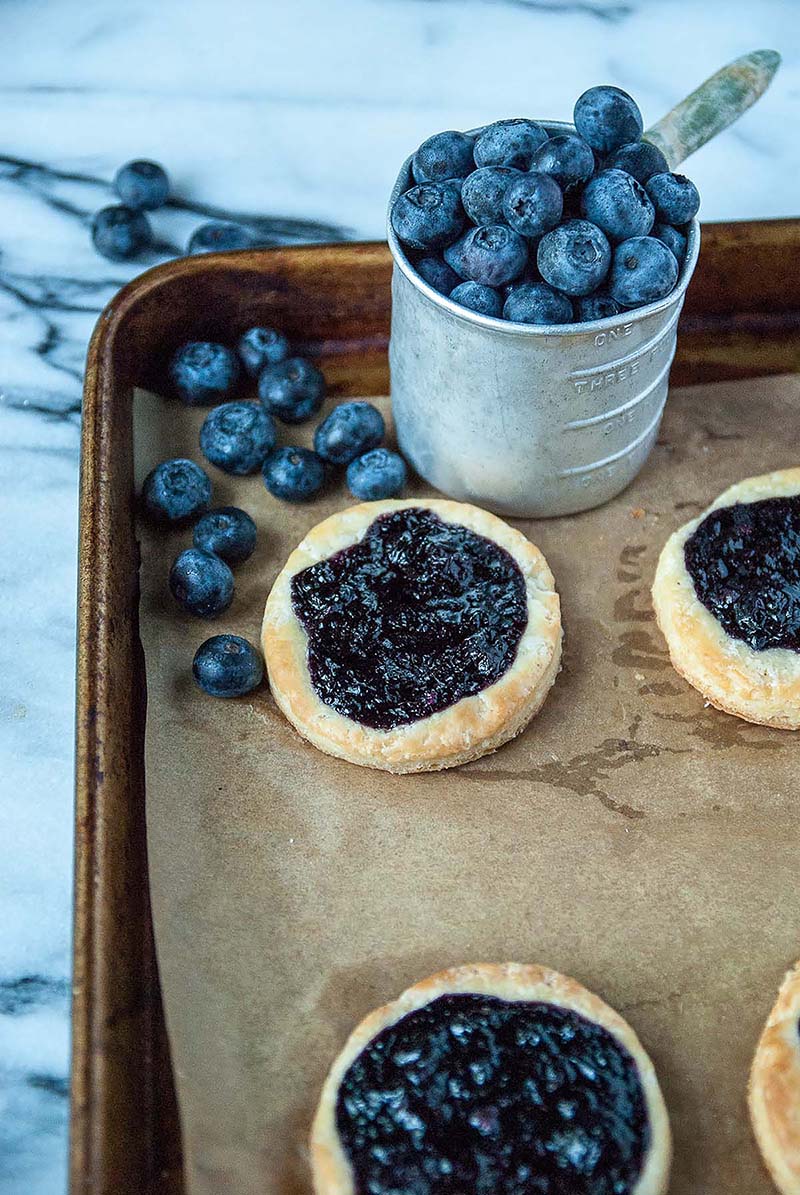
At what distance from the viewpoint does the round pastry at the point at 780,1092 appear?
1760mm

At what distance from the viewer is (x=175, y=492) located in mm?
2494

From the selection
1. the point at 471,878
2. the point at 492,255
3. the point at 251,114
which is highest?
the point at 492,255

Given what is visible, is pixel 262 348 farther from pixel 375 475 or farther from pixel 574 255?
pixel 574 255

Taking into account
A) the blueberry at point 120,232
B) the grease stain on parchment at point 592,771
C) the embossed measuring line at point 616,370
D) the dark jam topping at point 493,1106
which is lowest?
the dark jam topping at point 493,1106

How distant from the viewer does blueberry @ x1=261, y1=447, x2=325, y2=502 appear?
2572 mm

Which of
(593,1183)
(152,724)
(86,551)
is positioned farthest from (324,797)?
(593,1183)

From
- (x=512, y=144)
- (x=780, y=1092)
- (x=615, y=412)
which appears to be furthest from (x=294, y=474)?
(x=780, y=1092)

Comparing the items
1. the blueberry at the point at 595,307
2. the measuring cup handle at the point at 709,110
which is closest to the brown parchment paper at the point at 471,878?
the blueberry at the point at 595,307

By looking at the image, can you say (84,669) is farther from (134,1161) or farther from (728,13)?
(728,13)

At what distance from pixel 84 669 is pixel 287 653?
1.25 feet

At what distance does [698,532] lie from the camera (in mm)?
2428

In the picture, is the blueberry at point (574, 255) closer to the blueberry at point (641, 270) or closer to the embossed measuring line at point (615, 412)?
the blueberry at point (641, 270)

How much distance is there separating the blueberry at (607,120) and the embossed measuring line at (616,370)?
0.35 meters

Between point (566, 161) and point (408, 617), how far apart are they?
2.93ft
